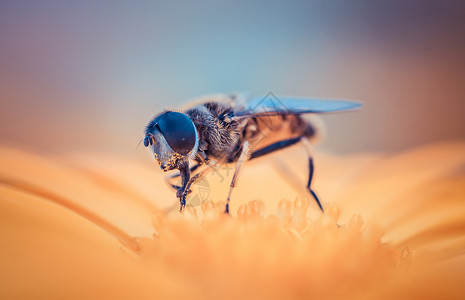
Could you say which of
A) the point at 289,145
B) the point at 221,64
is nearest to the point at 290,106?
the point at 289,145

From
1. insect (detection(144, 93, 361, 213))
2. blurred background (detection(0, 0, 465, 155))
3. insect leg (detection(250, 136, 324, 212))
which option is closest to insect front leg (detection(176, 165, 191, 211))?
insect (detection(144, 93, 361, 213))

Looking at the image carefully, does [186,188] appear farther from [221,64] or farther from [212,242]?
[221,64]

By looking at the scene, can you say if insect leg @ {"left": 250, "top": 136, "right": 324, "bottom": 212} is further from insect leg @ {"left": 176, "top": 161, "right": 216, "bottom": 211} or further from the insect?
insect leg @ {"left": 176, "top": 161, "right": 216, "bottom": 211}

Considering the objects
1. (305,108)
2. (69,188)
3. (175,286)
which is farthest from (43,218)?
(305,108)

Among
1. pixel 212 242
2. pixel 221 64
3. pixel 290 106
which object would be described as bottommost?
pixel 212 242

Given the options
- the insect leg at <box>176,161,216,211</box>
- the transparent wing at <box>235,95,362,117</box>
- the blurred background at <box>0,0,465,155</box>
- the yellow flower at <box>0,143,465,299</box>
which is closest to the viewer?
the yellow flower at <box>0,143,465,299</box>

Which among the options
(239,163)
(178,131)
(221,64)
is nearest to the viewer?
(178,131)

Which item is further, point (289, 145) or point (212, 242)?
point (289, 145)

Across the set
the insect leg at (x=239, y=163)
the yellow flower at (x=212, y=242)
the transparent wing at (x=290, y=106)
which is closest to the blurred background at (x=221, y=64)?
the yellow flower at (x=212, y=242)
